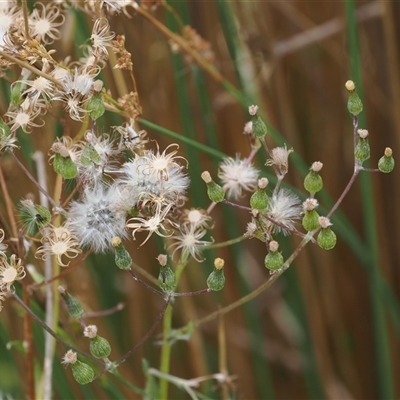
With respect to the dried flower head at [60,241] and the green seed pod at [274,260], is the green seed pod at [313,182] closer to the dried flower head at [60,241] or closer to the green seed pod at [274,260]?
the green seed pod at [274,260]

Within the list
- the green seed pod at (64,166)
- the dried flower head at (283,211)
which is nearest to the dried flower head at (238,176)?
the dried flower head at (283,211)

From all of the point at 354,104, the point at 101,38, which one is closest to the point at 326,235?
the point at 354,104

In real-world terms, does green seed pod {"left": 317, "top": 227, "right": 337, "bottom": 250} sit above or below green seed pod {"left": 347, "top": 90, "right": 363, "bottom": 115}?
below

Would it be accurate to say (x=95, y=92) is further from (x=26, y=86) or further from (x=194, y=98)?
(x=194, y=98)

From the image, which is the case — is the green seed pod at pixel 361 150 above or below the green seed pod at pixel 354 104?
below

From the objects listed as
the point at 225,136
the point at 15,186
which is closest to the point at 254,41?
the point at 225,136

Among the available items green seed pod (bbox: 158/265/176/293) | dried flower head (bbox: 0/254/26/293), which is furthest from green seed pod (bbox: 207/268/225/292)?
dried flower head (bbox: 0/254/26/293)

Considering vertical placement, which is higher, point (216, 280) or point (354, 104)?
point (354, 104)

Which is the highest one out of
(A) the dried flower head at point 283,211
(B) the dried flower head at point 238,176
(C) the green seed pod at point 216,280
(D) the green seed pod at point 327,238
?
(B) the dried flower head at point 238,176

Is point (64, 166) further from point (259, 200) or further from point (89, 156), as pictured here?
point (259, 200)

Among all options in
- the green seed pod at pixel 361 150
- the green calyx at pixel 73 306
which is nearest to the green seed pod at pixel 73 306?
the green calyx at pixel 73 306

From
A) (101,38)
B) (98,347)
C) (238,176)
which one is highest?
(101,38)

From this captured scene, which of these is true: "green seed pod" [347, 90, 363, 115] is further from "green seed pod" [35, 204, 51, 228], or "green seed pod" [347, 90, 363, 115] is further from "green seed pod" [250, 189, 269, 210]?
"green seed pod" [35, 204, 51, 228]
